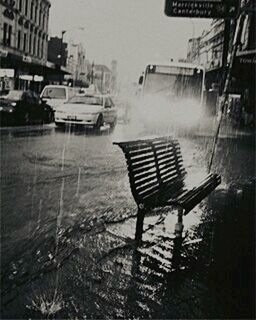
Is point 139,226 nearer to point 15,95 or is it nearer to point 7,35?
point 15,95

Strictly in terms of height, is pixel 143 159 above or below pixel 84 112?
below

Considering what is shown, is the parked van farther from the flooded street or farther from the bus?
the flooded street

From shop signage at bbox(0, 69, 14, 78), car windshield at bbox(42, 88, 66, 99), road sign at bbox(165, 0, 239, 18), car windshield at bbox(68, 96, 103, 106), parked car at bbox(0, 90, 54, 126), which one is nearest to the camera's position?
road sign at bbox(165, 0, 239, 18)

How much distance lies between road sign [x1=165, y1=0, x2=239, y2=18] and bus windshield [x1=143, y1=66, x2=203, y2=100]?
10130 mm

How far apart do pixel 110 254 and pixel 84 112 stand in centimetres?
1566

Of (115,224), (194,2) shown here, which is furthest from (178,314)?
(194,2)

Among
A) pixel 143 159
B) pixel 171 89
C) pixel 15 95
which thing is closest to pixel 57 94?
pixel 15 95

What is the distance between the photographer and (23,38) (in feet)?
147

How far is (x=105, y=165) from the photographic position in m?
10.5

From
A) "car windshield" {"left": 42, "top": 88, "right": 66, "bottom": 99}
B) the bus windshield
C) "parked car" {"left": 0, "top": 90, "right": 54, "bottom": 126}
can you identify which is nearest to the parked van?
"car windshield" {"left": 42, "top": 88, "right": 66, "bottom": 99}

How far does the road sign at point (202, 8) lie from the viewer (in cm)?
951

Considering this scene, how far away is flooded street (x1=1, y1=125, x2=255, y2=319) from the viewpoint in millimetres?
3570

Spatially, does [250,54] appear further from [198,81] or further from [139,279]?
[139,279]

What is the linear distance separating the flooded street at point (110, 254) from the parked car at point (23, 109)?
41.7ft
